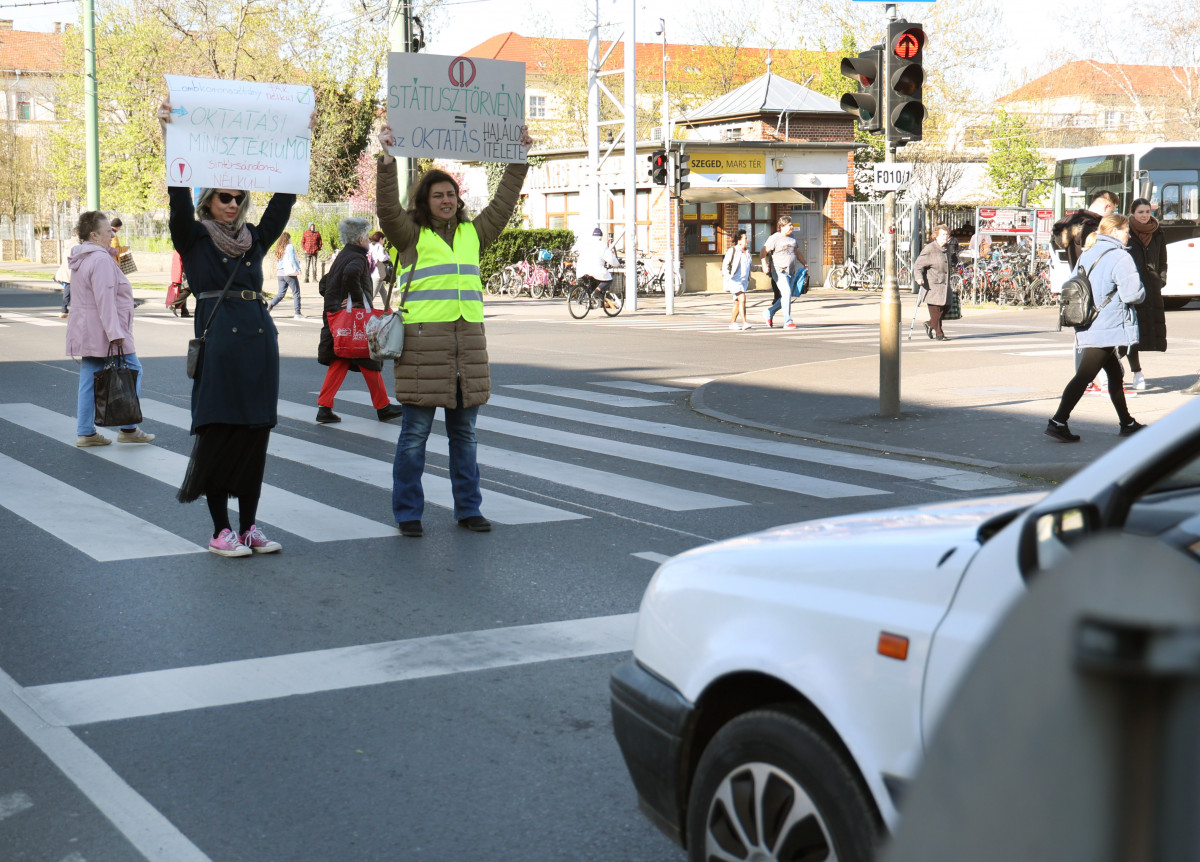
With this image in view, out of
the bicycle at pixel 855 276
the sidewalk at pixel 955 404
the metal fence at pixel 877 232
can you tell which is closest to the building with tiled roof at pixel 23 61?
the metal fence at pixel 877 232

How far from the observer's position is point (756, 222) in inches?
1494

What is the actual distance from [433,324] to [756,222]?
1239 inches

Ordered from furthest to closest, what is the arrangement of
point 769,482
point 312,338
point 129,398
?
point 312,338
point 129,398
point 769,482

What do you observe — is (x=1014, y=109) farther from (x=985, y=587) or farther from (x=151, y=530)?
(x=985, y=587)

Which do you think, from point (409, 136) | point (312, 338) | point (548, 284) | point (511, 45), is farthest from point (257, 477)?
point (511, 45)

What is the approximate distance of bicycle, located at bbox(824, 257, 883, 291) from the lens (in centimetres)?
3828

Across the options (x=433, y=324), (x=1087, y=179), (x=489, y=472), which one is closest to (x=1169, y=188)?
(x=1087, y=179)

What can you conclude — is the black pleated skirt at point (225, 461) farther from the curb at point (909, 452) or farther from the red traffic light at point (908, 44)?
the red traffic light at point (908, 44)

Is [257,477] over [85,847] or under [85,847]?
over

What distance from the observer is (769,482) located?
30.5ft

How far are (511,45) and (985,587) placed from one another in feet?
325

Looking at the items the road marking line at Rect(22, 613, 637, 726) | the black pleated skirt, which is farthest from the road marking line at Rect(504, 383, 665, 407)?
the road marking line at Rect(22, 613, 637, 726)

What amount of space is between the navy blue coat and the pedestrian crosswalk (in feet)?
2.96

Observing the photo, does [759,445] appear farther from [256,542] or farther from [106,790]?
[106,790]
